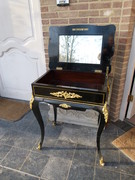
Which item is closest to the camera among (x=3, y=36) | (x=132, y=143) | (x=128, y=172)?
(x=128, y=172)

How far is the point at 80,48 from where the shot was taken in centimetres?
139

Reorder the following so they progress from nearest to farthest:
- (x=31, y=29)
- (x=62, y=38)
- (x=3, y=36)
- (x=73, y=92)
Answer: (x=73, y=92), (x=62, y=38), (x=31, y=29), (x=3, y=36)

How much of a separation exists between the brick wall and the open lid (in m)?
0.23

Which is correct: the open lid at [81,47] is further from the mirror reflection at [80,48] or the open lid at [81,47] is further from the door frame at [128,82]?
the door frame at [128,82]

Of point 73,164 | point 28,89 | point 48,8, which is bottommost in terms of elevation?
point 73,164

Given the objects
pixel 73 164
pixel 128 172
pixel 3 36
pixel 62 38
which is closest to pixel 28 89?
pixel 3 36

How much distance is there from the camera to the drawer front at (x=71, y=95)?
100 cm

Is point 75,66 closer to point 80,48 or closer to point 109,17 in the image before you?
point 80,48

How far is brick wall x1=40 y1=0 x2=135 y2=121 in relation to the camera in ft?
4.27

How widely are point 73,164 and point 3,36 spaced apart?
194cm

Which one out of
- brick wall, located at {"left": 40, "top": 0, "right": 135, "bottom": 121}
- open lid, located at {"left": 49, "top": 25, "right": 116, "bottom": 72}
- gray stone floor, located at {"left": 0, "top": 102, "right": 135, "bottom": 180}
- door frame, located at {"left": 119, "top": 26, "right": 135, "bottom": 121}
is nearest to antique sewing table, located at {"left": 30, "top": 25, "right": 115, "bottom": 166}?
open lid, located at {"left": 49, "top": 25, "right": 116, "bottom": 72}

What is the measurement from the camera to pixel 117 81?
1604 mm

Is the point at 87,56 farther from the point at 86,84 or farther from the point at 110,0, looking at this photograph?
the point at 110,0

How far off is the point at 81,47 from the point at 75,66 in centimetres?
20
